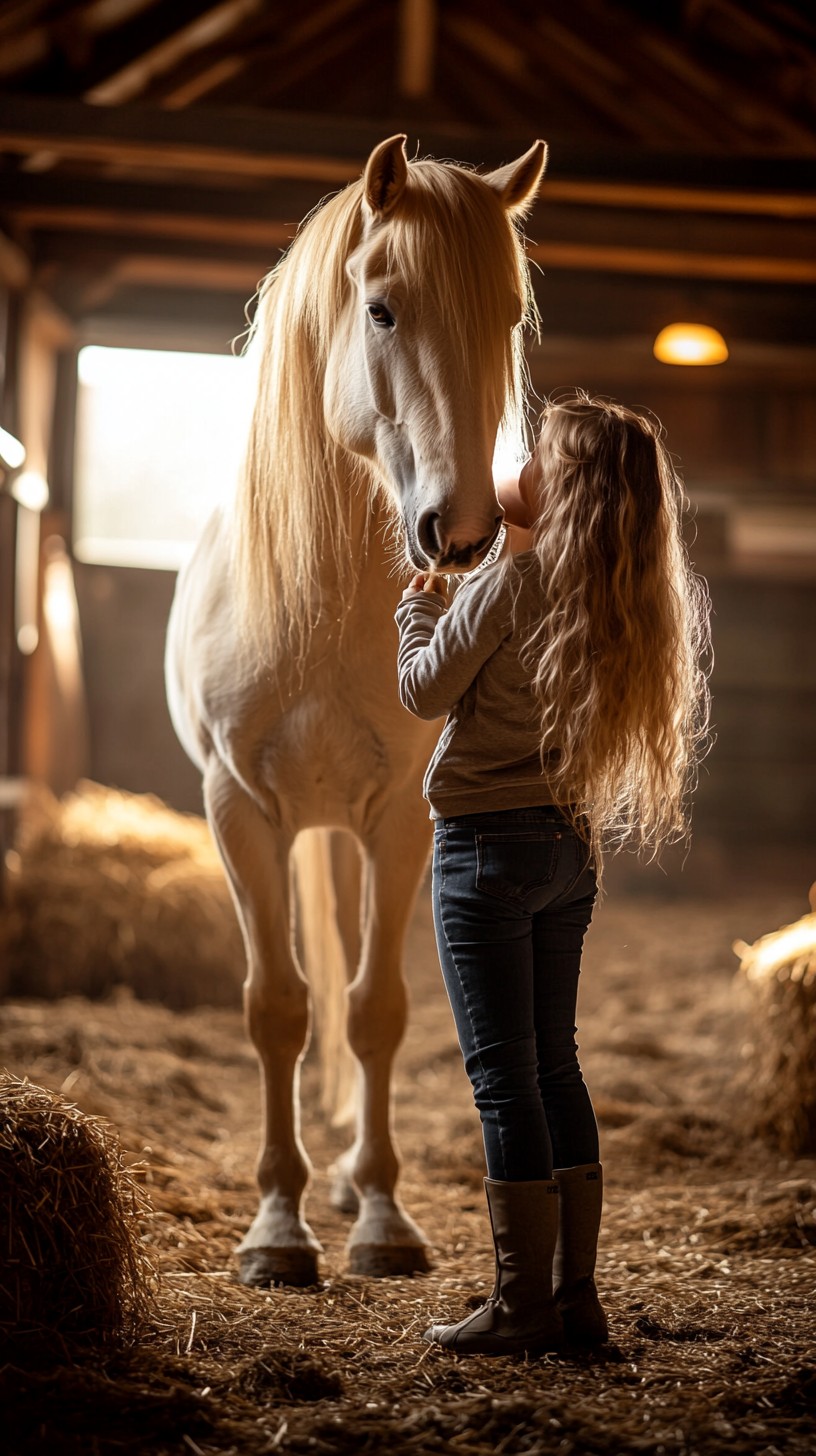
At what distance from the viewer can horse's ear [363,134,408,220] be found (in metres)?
1.97

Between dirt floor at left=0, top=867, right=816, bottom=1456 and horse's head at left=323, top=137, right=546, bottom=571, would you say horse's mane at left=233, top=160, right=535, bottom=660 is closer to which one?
horse's head at left=323, top=137, right=546, bottom=571

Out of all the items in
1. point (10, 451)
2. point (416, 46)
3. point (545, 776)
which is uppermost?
point (416, 46)

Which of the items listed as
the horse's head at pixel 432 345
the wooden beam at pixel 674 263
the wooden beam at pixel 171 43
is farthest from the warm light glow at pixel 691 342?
the horse's head at pixel 432 345

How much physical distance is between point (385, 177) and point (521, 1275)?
1.66 metres

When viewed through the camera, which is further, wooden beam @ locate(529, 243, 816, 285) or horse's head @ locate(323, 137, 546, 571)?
wooden beam @ locate(529, 243, 816, 285)

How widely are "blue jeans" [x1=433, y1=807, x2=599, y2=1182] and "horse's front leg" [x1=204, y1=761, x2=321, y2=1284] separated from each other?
2.06 feet

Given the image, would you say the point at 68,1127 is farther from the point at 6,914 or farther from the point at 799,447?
the point at 799,447

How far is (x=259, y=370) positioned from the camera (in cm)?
239

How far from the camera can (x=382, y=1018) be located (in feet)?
8.34

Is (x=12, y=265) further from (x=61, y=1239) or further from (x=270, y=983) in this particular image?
(x=61, y=1239)

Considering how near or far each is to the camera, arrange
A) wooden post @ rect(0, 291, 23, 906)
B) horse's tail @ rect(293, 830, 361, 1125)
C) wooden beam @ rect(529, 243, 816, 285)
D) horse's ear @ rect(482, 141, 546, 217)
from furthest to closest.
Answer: wooden post @ rect(0, 291, 23, 906)
wooden beam @ rect(529, 243, 816, 285)
horse's tail @ rect(293, 830, 361, 1125)
horse's ear @ rect(482, 141, 546, 217)

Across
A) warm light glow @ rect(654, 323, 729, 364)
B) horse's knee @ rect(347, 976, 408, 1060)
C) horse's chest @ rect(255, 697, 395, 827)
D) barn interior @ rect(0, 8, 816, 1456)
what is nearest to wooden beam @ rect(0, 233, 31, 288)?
barn interior @ rect(0, 8, 816, 1456)

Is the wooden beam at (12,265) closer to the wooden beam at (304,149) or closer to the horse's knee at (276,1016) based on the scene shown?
the wooden beam at (304,149)

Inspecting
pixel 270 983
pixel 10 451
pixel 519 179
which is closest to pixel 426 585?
pixel 519 179
